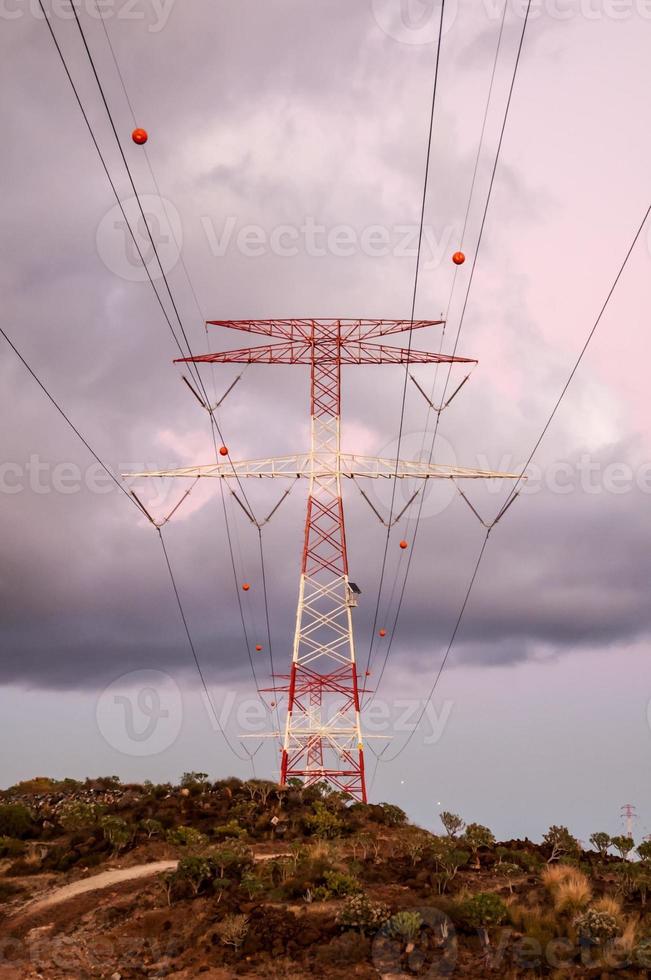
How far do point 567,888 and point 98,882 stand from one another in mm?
17304

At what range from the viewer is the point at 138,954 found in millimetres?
24188

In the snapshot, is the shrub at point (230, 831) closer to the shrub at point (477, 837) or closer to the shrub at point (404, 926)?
the shrub at point (477, 837)

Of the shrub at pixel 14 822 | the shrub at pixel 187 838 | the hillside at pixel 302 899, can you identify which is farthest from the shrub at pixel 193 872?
the shrub at pixel 14 822

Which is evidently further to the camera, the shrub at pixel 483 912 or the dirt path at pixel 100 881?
the dirt path at pixel 100 881

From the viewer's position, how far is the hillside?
22766 millimetres

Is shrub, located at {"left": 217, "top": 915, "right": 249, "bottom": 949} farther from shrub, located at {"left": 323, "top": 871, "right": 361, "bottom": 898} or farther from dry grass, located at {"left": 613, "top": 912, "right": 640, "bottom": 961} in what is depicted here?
dry grass, located at {"left": 613, "top": 912, "right": 640, "bottom": 961}

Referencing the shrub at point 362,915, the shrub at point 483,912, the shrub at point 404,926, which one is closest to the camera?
the shrub at point 404,926

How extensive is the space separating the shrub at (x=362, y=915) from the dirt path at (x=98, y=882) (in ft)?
30.3

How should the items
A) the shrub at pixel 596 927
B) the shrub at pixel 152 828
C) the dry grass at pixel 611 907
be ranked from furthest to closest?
the shrub at pixel 152 828 < the dry grass at pixel 611 907 < the shrub at pixel 596 927

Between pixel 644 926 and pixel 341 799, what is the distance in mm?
21608

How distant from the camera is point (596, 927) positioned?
2342 centimetres

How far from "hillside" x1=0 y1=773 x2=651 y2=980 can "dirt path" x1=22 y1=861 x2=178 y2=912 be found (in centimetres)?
13

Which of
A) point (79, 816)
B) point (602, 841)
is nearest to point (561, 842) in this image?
point (602, 841)

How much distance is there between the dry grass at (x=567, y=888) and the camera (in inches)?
1030
